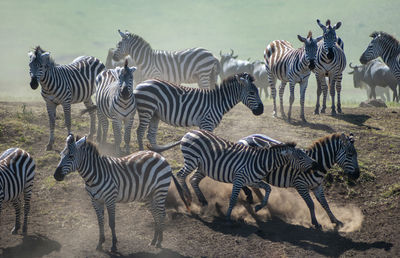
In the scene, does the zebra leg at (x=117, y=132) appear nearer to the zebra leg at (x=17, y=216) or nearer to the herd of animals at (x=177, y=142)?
the herd of animals at (x=177, y=142)

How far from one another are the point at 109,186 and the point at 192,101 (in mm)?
4363

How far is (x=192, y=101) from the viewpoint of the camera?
41.8 ft

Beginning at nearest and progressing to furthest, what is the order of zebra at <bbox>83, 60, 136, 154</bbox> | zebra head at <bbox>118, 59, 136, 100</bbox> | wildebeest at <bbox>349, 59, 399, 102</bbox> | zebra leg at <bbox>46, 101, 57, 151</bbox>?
zebra head at <bbox>118, 59, 136, 100</bbox> → zebra at <bbox>83, 60, 136, 154</bbox> → zebra leg at <bbox>46, 101, 57, 151</bbox> → wildebeest at <bbox>349, 59, 399, 102</bbox>

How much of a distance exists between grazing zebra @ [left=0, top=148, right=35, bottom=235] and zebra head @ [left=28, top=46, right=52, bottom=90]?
316 centimetres

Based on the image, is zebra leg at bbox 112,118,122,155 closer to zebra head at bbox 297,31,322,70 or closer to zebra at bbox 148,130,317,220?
zebra at bbox 148,130,317,220

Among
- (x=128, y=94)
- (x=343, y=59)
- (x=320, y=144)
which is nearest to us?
(x=320, y=144)

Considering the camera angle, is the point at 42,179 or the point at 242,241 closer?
the point at 242,241

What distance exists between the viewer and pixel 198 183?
36.6 feet

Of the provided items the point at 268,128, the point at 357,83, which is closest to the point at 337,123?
the point at 268,128

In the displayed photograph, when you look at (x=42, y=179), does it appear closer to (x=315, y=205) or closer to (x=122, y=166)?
(x=122, y=166)

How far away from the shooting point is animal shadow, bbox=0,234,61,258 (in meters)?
8.88

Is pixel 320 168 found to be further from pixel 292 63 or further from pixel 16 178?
pixel 292 63

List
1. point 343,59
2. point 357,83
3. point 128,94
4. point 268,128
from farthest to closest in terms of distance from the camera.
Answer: point 357,83, point 343,59, point 268,128, point 128,94

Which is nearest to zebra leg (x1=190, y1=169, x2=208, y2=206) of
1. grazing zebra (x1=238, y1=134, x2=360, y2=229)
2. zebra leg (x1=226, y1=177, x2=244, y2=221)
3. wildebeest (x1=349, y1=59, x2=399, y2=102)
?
zebra leg (x1=226, y1=177, x2=244, y2=221)
